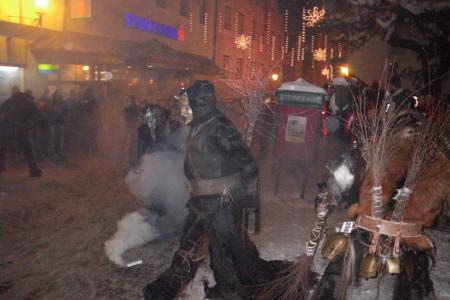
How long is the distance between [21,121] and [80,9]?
26.2 ft

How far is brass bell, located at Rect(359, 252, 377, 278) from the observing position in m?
3.07

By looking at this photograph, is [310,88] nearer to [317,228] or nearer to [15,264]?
[317,228]

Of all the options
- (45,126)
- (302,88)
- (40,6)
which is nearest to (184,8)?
(40,6)

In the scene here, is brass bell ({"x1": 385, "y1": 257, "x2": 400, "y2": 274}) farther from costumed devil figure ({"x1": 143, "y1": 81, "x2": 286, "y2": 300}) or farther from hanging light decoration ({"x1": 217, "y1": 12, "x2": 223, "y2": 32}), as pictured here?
hanging light decoration ({"x1": 217, "y1": 12, "x2": 223, "y2": 32})

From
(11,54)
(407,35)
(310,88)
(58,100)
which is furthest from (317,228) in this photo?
(11,54)

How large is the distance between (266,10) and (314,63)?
15397mm

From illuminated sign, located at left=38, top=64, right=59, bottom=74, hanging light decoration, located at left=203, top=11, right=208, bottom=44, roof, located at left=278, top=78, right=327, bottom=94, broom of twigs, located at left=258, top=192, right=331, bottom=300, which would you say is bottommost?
broom of twigs, located at left=258, top=192, right=331, bottom=300

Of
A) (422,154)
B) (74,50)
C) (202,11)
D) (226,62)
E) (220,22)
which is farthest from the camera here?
(226,62)

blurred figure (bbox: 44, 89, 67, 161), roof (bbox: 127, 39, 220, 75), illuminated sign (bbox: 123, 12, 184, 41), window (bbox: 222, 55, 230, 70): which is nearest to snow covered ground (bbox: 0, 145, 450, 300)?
blurred figure (bbox: 44, 89, 67, 161)

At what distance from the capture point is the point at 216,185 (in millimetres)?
3615

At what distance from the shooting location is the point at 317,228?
127 inches

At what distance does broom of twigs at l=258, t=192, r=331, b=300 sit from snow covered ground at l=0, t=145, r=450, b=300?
784 millimetres

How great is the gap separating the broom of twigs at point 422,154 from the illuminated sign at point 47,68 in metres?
13.2

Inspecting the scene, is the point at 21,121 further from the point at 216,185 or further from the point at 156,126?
the point at 216,185
